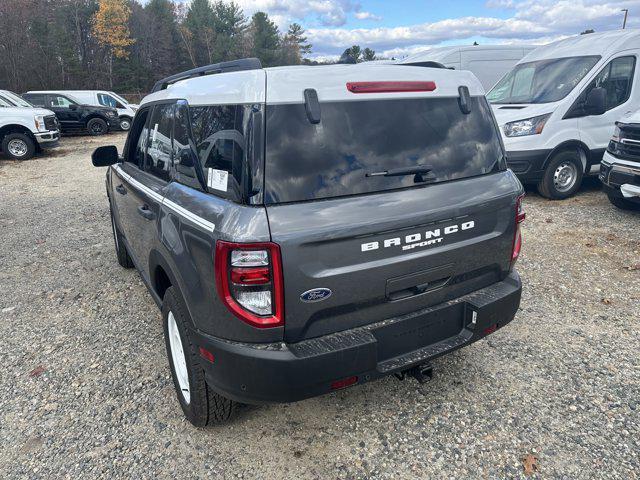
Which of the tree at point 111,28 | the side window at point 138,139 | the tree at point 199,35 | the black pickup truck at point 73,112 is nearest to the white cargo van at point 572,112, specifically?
the side window at point 138,139

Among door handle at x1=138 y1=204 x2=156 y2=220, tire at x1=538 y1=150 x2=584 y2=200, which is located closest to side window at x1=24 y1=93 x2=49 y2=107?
door handle at x1=138 y1=204 x2=156 y2=220

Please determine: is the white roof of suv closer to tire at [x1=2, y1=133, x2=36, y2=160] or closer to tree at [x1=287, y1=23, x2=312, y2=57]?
tire at [x1=2, y1=133, x2=36, y2=160]

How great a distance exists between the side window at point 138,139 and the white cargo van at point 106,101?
1735 centimetres

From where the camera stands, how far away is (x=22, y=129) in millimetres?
13227

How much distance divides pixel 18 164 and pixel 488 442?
14.5 m

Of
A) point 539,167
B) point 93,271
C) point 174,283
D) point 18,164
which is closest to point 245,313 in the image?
point 174,283

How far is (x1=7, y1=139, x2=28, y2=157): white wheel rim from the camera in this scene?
13.3 m

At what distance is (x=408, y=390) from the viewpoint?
2.90 metres

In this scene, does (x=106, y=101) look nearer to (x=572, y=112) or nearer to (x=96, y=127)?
(x=96, y=127)

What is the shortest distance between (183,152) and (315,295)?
3.99 feet

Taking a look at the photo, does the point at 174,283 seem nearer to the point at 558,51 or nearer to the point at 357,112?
the point at 357,112

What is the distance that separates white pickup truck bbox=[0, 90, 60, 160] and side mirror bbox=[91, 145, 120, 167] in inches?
447

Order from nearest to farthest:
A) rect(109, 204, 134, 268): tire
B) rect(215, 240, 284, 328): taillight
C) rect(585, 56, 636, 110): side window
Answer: rect(215, 240, 284, 328): taillight < rect(109, 204, 134, 268): tire < rect(585, 56, 636, 110): side window

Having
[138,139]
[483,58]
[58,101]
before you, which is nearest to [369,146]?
[138,139]
